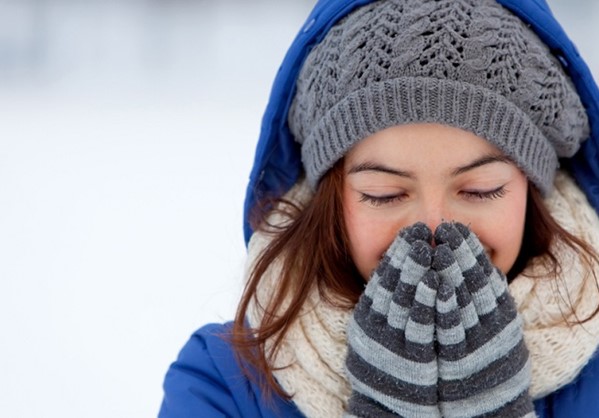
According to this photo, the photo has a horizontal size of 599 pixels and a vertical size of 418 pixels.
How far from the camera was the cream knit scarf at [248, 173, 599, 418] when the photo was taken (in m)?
1.30

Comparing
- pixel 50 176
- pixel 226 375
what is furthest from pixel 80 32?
pixel 226 375

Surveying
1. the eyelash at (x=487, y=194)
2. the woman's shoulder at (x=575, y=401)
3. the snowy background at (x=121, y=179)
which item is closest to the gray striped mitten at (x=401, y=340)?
the eyelash at (x=487, y=194)

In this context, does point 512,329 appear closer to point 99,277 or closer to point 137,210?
point 99,277

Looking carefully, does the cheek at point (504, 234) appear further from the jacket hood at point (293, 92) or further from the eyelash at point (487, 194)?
the jacket hood at point (293, 92)

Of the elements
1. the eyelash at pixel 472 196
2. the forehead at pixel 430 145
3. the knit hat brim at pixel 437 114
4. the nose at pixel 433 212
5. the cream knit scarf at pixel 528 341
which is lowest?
the cream knit scarf at pixel 528 341

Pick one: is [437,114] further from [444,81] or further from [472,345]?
Answer: [472,345]

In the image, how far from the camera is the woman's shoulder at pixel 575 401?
4.38 ft

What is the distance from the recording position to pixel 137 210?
3.07 metres

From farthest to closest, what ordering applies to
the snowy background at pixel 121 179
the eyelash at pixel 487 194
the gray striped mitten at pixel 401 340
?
the snowy background at pixel 121 179
the eyelash at pixel 487 194
the gray striped mitten at pixel 401 340

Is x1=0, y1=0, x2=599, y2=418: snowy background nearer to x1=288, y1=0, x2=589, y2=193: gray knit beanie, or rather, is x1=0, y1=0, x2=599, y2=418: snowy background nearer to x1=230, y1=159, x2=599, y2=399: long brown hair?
x1=230, y1=159, x2=599, y2=399: long brown hair

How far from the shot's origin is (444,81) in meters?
1.24

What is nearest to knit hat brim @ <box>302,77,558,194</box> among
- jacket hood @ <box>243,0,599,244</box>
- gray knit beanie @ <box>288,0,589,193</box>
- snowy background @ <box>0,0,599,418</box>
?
gray knit beanie @ <box>288,0,589,193</box>

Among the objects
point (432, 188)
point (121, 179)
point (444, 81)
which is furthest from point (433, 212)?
point (121, 179)

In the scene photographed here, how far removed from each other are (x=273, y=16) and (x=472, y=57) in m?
3.77
